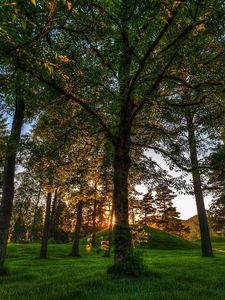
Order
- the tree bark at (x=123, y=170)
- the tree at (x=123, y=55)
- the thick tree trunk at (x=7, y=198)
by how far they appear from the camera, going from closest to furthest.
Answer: the tree at (x=123, y=55), the tree bark at (x=123, y=170), the thick tree trunk at (x=7, y=198)

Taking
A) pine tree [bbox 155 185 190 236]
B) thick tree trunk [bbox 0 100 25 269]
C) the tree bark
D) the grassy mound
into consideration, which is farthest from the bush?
pine tree [bbox 155 185 190 236]


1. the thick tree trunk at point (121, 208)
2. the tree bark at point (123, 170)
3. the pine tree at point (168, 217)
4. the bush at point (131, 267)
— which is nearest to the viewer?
the bush at point (131, 267)

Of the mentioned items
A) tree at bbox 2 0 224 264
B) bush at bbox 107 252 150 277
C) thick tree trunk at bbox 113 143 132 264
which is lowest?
bush at bbox 107 252 150 277

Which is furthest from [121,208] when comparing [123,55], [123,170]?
[123,55]

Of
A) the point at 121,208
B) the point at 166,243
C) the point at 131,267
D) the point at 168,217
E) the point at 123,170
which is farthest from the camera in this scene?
the point at 168,217

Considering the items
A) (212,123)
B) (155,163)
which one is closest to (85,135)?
(155,163)

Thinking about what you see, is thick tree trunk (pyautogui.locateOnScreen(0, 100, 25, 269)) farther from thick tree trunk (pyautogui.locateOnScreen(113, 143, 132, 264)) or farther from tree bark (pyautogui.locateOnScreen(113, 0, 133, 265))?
thick tree trunk (pyautogui.locateOnScreen(113, 143, 132, 264))

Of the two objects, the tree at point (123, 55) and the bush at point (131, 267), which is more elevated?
the tree at point (123, 55)

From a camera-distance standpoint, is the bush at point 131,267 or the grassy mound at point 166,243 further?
the grassy mound at point 166,243

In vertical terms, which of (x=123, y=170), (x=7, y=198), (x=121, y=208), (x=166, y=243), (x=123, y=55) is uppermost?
(x=123, y=55)

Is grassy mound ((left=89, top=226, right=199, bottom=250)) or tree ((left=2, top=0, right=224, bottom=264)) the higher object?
tree ((left=2, top=0, right=224, bottom=264))

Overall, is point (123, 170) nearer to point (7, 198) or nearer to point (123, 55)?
point (123, 55)

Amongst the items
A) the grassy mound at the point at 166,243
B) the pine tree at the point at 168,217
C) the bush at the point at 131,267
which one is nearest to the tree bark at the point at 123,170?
the bush at the point at 131,267

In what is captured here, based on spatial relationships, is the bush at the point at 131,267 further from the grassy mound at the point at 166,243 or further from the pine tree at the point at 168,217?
the pine tree at the point at 168,217
